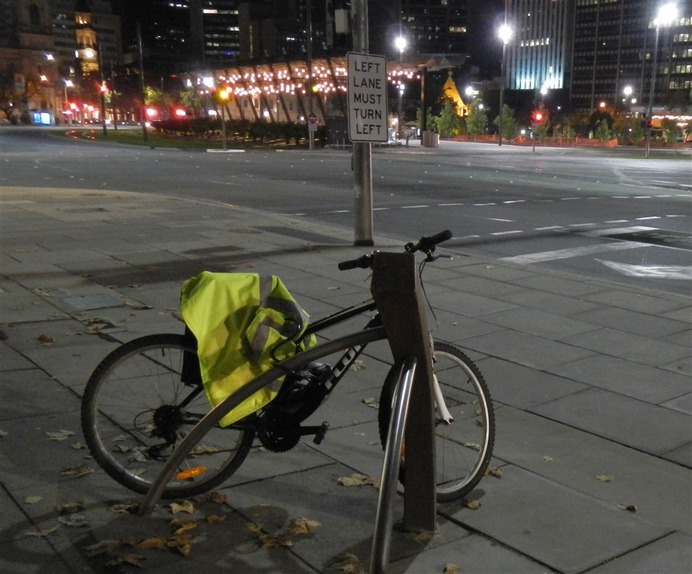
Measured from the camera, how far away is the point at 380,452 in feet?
15.6

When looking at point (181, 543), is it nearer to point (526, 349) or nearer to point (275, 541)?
point (275, 541)

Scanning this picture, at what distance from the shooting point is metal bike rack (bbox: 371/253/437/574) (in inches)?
126

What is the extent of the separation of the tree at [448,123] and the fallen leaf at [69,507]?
84.0 meters

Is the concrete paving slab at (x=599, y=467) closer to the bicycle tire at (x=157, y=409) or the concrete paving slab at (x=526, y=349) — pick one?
the concrete paving slab at (x=526, y=349)

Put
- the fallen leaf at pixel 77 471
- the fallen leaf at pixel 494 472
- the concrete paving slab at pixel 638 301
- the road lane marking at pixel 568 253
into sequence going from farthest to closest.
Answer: the road lane marking at pixel 568 253, the concrete paving slab at pixel 638 301, the fallen leaf at pixel 494 472, the fallen leaf at pixel 77 471

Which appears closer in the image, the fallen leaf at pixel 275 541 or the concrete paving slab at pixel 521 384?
the fallen leaf at pixel 275 541

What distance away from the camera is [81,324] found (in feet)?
24.8

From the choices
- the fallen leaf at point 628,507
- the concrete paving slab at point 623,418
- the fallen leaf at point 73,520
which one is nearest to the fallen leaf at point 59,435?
the fallen leaf at point 73,520

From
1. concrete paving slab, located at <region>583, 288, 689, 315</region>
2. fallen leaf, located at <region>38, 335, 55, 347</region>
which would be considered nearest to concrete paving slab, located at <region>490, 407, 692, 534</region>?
concrete paving slab, located at <region>583, 288, 689, 315</region>

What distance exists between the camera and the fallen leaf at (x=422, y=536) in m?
3.69

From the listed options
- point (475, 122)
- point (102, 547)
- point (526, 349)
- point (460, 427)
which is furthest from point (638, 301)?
point (475, 122)

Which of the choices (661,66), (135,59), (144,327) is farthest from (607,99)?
(144,327)

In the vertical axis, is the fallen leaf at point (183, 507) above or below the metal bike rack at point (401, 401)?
below

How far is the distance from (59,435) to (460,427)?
2403 millimetres
